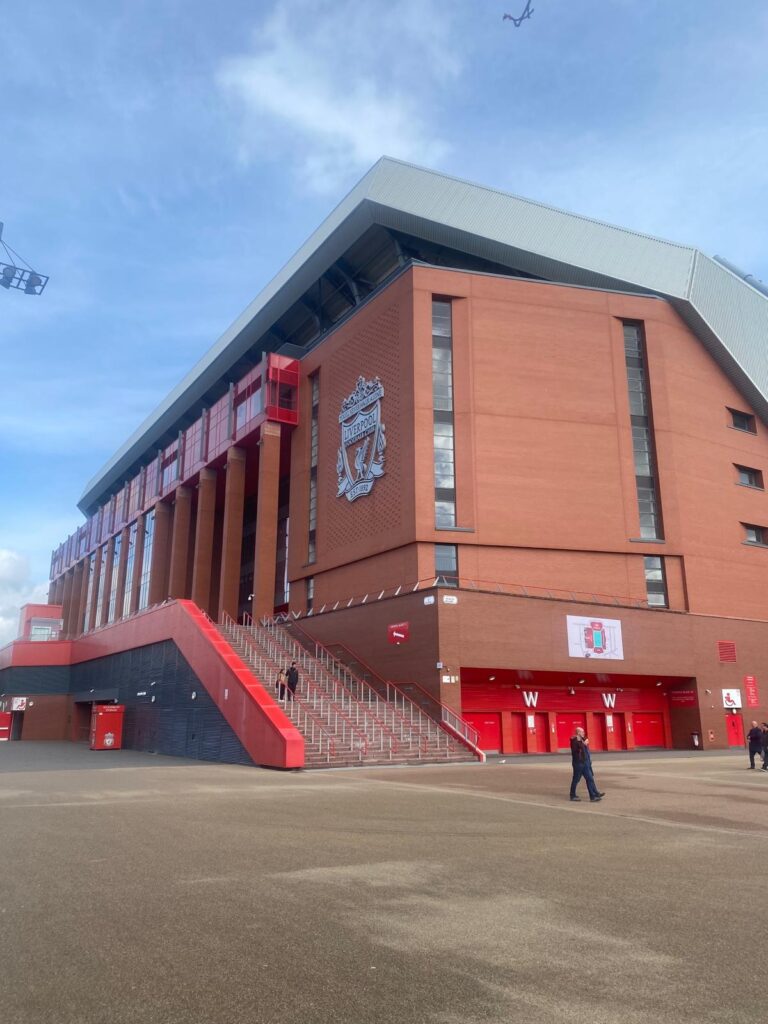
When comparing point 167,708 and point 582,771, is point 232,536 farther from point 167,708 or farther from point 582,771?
point 582,771

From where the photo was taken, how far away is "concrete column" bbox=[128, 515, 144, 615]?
2603 inches

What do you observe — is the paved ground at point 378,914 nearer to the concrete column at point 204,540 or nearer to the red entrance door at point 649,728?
the red entrance door at point 649,728

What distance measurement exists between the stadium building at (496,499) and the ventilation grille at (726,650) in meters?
0.11

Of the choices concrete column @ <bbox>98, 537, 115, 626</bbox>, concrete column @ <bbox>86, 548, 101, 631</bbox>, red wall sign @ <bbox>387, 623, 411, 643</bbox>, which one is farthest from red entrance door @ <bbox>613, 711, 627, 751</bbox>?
concrete column @ <bbox>86, 548, 101, 631</bbox>

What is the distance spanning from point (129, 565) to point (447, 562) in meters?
47.2

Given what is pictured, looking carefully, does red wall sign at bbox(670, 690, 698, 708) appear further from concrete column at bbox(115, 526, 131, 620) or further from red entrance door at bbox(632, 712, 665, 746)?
concrete column at bbox(115, 526, 131, 620)

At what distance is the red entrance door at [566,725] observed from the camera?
33.2 m

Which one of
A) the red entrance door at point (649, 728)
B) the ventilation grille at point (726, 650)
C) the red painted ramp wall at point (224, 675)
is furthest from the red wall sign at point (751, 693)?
the red painted ramp wall at point (224, 675)

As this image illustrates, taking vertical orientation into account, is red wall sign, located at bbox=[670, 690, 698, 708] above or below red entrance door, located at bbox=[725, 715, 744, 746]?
above

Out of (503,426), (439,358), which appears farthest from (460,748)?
(439,358)

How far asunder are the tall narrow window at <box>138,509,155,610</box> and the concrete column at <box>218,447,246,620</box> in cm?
1764

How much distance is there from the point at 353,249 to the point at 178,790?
117 feet

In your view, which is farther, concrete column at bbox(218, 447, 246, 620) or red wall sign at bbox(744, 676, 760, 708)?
concrete column at bbox(218, 447, 246, 620)

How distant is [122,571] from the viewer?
232ft
